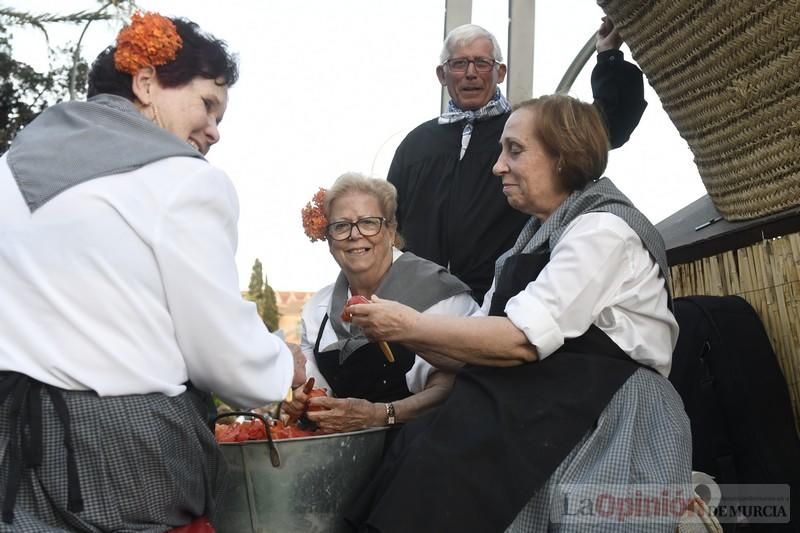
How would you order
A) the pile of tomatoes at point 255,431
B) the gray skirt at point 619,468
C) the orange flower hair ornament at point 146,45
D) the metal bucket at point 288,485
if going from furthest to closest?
the pile of tomatoes at point 255,431, the metal bucket at point 288,485, the gray skirt at point 619,468, the orange flower hair ornament at point 146,45

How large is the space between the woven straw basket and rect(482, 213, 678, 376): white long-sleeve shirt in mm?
663

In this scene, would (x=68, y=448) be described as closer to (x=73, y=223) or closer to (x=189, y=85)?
(x=73, y=223)

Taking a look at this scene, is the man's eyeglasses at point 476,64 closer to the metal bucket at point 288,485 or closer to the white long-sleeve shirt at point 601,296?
the white long-sleeve shirt at point 601,296

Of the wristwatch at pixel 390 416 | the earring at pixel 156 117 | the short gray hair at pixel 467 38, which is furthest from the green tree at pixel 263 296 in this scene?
the earring at pixel 156 117

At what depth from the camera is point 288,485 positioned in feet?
8.53

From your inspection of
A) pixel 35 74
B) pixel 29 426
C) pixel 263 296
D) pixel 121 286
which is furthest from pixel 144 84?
pixel 263 296

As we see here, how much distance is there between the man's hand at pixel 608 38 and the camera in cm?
387

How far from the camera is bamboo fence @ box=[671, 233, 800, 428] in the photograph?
309 centimetres

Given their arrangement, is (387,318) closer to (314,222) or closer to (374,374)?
(374,374)

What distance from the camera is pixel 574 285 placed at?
2646mm

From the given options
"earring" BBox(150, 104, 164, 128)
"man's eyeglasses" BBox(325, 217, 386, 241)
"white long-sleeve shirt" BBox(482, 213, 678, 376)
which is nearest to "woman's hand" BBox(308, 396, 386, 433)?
"white long-sleeve shirt" BBox(482, 213, 678, 376)

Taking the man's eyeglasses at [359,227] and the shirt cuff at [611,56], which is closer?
the man's eyeglasses at [359,227]

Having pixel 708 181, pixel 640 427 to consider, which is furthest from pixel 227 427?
pixel 708 181

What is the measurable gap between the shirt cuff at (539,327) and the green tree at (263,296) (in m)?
21.6
